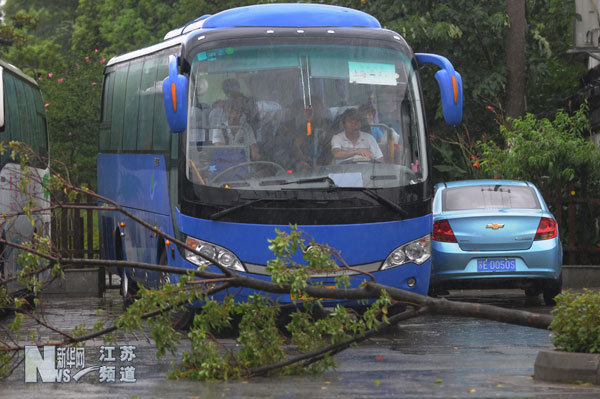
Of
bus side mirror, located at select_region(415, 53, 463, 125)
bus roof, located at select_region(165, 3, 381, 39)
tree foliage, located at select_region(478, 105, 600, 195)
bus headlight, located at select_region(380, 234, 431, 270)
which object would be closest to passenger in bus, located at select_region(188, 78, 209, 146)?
bus roof, located at select_region(165, 3, 381, 39)

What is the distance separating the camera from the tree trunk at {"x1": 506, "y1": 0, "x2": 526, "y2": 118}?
27.9 meters

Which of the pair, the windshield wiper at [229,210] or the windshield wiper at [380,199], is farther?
the windshield wiper at [380,199]

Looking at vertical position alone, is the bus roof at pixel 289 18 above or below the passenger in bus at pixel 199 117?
above

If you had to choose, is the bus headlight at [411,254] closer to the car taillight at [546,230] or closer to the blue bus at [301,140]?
the blue bus at [301,140]

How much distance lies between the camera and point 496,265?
54.0 ft

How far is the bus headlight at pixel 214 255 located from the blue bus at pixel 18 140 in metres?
1.51

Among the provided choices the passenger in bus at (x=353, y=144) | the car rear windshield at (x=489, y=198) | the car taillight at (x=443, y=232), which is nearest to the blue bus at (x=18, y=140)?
the passenger in bus at (x=353, y=144)

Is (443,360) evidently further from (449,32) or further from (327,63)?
(449,32)

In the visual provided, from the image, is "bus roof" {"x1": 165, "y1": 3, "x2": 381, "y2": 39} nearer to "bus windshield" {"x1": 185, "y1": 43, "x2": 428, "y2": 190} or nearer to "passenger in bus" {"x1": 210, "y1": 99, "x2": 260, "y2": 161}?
"bus windshield" {"x1": 185, "y1": 43, "x2": 428, "y2": 190}

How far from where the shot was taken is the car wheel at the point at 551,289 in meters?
16.8

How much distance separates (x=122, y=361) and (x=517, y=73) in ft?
60.9

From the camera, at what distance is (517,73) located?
93.0 ft

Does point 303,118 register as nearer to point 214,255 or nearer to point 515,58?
point 214,255

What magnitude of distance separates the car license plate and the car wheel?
606mm
